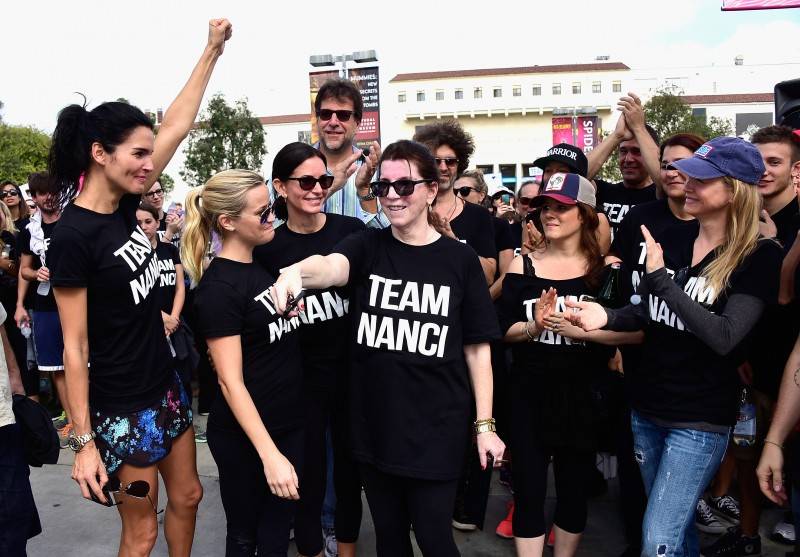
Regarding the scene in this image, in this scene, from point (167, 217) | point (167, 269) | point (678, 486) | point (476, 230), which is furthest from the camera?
point (167, 217)

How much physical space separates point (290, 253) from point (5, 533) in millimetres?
1516

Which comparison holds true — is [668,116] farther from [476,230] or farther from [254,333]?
[254,333]

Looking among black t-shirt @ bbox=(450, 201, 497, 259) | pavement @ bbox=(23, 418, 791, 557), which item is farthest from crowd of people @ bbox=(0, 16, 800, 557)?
pavement @ bbox=(23, 418, 791, 557)

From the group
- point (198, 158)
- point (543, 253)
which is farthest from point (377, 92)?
point (543, 253)

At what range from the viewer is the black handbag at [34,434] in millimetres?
2459

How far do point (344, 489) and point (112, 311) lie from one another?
131 centimetres

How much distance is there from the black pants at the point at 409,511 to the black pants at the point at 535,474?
2.11 ft

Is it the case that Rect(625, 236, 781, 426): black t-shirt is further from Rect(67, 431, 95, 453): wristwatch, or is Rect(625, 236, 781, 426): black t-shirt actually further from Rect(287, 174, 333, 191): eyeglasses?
Rect(67, 431, 95, 453): wristwatch

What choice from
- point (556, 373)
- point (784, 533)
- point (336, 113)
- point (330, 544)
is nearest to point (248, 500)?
point (330, 544)

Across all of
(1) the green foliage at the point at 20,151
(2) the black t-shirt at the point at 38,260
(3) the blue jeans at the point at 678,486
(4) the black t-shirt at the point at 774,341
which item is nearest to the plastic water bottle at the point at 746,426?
(4) the black t-shirt at the point at 774,341

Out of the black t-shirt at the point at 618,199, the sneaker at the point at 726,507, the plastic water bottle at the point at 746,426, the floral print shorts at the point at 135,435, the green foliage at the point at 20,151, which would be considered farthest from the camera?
the green foliage at the point at 20,151

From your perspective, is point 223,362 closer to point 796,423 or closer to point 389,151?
point 389,151

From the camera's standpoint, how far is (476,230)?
354 centimetres

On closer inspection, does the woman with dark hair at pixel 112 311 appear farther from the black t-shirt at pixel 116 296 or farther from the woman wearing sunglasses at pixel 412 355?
the woman wearing sunglasses at pixel 412 355
